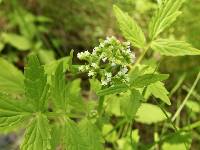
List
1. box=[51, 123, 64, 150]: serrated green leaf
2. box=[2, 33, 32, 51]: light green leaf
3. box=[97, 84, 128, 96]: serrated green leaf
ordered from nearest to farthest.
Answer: box=[97, 84, 128, 96]: serrated green leaf < box=[51, 123, 64, 150]: serrated green leaf < box=[2, 33, 32, 51]: light green leaf

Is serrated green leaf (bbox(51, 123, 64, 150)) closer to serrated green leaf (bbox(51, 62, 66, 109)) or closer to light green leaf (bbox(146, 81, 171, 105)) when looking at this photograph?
serrated green leaf (bbox(51, 62, 66, 109))

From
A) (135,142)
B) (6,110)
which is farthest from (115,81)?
(135,142)

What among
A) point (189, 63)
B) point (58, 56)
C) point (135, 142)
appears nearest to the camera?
point (135, 142)

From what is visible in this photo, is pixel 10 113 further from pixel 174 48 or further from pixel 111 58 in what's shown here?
pixel 174 48

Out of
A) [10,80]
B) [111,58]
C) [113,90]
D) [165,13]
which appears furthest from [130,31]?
[10,80]

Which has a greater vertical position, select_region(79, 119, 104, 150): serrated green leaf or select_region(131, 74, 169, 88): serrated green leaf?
select_region(131, 74, 169, 88): serrated green leaf

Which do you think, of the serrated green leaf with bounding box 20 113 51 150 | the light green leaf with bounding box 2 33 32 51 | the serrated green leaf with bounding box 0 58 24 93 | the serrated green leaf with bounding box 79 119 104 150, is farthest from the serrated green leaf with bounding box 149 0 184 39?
the light green leaf with bounding box 2 33 32 51

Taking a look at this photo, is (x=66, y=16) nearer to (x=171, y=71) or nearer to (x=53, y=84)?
(x=171, y=71)
